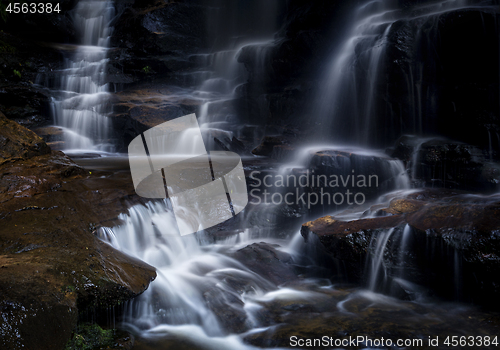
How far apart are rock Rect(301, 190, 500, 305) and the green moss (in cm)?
320

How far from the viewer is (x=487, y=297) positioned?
12.2ft

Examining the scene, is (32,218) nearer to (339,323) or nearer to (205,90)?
(339,323)

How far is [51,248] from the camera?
3.11 metres

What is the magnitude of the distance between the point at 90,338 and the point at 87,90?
1292 centimetres

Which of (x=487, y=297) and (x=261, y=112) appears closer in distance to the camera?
(x=487, y=297)

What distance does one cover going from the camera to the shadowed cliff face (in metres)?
2.25

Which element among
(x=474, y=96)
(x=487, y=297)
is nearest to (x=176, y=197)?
(x=487, y=297)

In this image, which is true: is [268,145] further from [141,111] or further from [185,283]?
[185,283]

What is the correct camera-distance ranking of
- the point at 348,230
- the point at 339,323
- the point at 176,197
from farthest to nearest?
the point at 176,197
the point at 348,230
the point at 339,323

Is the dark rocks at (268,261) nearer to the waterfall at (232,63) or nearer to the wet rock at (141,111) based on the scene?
the waterfall at (232,63)

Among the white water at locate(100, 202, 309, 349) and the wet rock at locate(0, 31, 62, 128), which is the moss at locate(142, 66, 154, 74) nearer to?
the wet rock at locate(0, 31, 62, 128)

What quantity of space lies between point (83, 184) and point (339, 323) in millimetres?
4268

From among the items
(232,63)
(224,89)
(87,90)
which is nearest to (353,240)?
(224,89)

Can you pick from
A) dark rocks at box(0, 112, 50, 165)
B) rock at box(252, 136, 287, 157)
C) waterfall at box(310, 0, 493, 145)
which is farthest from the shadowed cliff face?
waterfall at box(310, 0, 493, 145)
